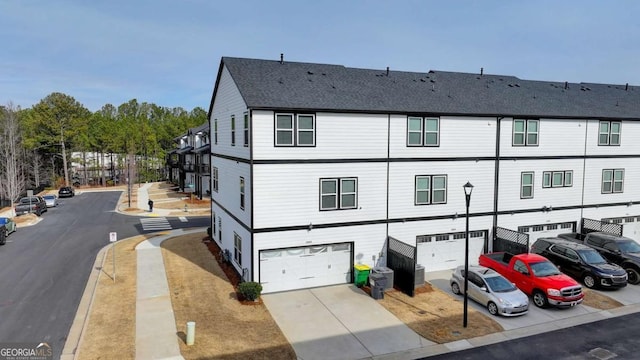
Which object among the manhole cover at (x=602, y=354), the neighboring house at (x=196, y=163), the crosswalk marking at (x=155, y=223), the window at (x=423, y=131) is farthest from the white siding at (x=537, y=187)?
the neighboring house at (x=196, y=163)

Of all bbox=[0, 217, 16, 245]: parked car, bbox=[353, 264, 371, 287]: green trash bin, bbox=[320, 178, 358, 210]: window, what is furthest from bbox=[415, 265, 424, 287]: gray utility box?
bbox=[0, 217, 16, 245]: parked car

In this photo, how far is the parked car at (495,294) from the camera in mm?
16828

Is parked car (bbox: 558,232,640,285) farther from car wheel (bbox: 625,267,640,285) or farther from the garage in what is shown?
the garage

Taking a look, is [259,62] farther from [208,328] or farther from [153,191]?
[153,191]

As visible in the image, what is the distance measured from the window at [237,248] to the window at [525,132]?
16.9 metres

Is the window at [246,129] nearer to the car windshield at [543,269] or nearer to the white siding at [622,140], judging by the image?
the car windshield at [543,269]

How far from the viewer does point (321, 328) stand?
51.9 feet

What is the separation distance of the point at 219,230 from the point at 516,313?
18.1 meters

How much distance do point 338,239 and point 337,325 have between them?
530cm

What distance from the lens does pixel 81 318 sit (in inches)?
647

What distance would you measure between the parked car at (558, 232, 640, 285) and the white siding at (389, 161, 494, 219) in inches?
246

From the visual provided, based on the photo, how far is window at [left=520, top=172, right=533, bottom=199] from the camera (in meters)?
25.0

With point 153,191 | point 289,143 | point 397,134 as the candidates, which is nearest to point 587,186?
point 397,134

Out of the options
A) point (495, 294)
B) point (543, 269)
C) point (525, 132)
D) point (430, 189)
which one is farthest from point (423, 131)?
point (495, 294)
